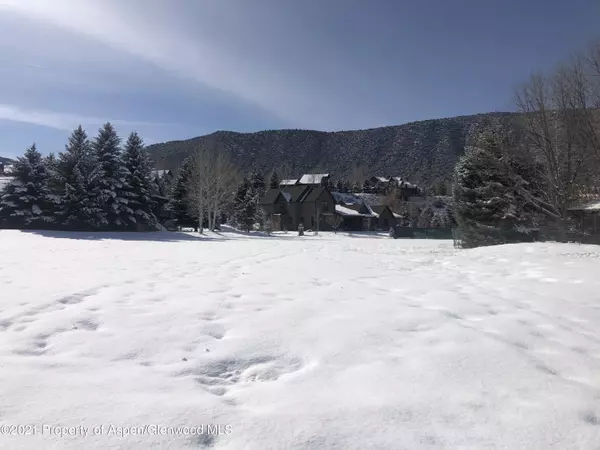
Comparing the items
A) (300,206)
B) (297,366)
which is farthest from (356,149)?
(297,366)

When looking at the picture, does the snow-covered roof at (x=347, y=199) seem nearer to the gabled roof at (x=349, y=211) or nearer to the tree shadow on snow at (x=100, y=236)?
the gabled roof at (x=349, y=211)

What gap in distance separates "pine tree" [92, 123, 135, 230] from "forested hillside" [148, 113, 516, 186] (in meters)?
102

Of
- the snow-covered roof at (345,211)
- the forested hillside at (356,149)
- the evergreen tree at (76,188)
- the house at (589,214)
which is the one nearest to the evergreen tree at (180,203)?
the evergreen tree at (76,188)

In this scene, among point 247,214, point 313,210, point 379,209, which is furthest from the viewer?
point 379,209

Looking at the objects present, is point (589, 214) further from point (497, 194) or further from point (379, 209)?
point (379, 209)

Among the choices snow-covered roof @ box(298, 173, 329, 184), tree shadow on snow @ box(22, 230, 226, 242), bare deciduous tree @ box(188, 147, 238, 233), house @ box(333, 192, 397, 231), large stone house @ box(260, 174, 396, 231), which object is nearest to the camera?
tree shadow on snow @ box(22, 230, 226, 242)

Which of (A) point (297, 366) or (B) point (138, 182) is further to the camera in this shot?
(B) point (138, 182)

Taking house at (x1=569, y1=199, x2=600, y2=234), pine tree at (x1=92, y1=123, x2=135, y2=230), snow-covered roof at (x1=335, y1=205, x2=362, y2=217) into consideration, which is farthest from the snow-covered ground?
snow-covered roof at (x1=335, y1=205, x2=362, y2=217)

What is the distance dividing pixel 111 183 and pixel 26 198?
605 cm

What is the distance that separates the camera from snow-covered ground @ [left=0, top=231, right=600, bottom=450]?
7.77 feet

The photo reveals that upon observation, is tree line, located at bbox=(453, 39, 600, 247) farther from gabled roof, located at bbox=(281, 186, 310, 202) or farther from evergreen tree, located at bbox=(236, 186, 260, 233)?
gabled roof, located at bbox=(281, 186, 310, 202)

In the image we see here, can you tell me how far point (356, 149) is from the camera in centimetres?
16512

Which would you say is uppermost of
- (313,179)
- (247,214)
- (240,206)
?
(313,179)

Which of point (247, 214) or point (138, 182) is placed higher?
point (138, 182)
